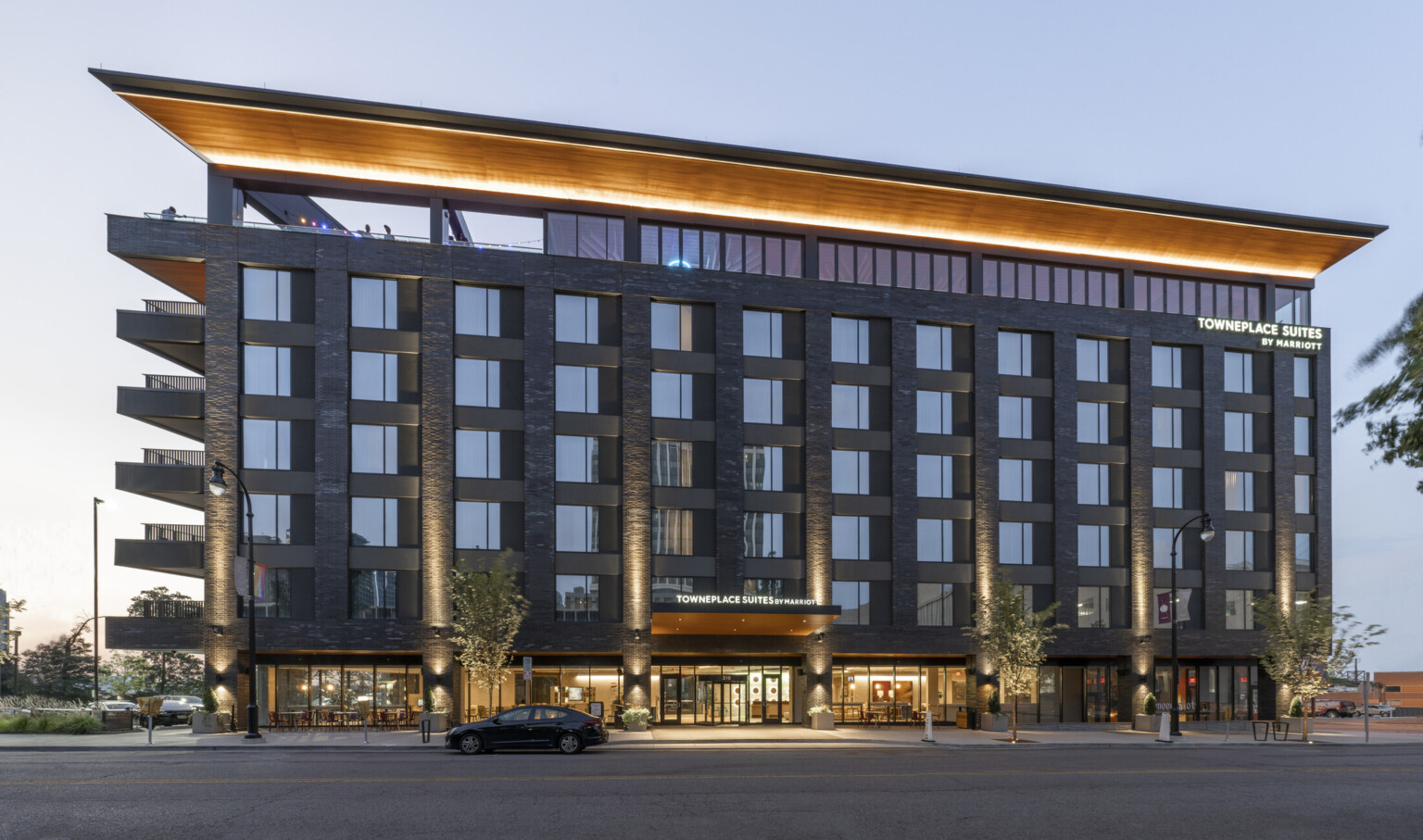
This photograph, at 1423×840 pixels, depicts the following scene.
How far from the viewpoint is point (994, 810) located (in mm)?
16547

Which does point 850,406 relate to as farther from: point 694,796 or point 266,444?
point 694,796

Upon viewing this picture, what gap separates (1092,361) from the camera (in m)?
48.1

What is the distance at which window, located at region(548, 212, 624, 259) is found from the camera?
43.1 m

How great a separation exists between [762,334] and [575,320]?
28.4 feet

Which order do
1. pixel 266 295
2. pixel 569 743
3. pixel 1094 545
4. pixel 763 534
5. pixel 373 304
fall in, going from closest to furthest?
1. pixel 569 743
2. pixel 266 295
3. pixel 373 304
4. pixel 763 534
5. pixel 1094 545

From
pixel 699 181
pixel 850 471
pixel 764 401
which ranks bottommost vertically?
pixel 850 471

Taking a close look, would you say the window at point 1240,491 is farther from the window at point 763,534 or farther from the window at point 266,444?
the window at point 266,444

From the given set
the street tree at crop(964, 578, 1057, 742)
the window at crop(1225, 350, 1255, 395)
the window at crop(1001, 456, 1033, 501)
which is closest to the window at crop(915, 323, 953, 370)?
the window at crop(1001, 456, 1033, 501)

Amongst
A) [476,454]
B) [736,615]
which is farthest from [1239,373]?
[476,454]

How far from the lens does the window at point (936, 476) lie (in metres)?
45.5

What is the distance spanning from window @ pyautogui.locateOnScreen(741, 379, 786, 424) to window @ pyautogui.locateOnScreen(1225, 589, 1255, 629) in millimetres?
24616

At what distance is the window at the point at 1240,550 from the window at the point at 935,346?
17.0m

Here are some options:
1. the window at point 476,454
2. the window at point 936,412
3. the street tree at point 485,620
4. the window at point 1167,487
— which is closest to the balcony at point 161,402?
the window at point 476,454

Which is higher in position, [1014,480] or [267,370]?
[267,370]
